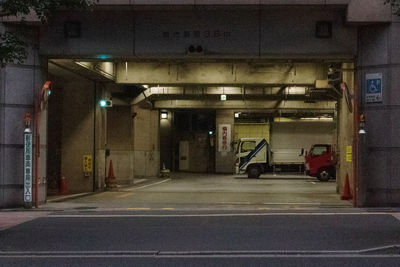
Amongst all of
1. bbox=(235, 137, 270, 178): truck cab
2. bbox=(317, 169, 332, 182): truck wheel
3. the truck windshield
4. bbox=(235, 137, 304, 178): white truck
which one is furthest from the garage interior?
bbox=(317, 169, 332, 182): truck wheel

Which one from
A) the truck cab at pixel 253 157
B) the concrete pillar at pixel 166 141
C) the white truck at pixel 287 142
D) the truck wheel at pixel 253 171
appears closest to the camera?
the truck wheel at pixel 253 171

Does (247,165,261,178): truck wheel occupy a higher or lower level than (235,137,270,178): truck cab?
lower

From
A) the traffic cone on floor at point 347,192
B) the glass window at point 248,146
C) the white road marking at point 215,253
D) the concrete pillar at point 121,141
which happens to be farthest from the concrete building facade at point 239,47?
the glass window at point 248,146

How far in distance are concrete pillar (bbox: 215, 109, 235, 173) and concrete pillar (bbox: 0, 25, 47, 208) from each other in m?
26.3

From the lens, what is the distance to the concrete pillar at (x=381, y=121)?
18.0 metres

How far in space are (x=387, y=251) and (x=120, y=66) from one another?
60.6 feet

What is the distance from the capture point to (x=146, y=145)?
1581 inches

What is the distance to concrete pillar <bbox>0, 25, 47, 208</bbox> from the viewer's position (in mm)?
18297

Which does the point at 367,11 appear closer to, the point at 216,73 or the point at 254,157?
the point at 216,73

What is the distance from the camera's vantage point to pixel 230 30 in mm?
18766

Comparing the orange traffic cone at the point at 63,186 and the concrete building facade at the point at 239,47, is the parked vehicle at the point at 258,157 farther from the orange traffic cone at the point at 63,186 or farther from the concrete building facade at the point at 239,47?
the concrete building facade at the point at 239,47

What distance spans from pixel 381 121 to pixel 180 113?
32.9 m

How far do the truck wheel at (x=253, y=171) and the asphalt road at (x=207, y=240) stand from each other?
2285 cm

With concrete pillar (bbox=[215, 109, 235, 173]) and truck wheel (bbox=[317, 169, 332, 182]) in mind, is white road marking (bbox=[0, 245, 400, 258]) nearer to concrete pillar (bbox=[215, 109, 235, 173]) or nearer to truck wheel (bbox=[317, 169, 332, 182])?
truck wheel (bbox=[317, 169, 332, 182])
